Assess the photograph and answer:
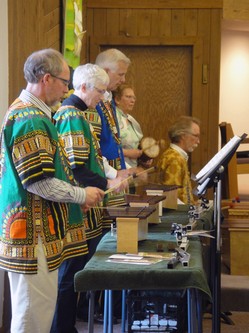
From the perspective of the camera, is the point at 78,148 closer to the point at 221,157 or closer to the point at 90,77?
the point at 90,77

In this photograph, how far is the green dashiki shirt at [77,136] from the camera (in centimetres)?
338

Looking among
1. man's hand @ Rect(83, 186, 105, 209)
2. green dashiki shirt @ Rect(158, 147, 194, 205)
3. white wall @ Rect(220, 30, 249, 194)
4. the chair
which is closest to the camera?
man's hand @ Rect(83, 186, 105, 209)

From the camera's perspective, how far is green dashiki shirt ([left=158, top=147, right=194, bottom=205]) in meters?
4.89

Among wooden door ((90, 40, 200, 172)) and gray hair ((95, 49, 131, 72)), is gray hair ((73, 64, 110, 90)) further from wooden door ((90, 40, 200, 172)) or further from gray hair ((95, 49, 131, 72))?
wooden door ((90, 40, 200, 172))

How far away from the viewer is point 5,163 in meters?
2.71

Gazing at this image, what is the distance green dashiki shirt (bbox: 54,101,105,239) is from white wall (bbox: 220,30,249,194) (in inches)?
201

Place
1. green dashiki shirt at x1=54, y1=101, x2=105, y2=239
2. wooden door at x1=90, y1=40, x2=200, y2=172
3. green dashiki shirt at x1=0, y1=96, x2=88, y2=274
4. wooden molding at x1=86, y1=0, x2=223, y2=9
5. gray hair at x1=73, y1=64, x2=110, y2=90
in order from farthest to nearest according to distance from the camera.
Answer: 1. wooden door at x1=90, y1=40, x2=200, y2=172
2. wooden molding at x1=86, y1=0, x2=223, y2=9
3. gray hair at x1=73, y1=64, x2=110, y2=90
4. green dashiki shirt at x1=54, y1=101, x2=105, y2=239
5. green dashiki shirt at x1=0, y1=96, x2=88, y2=274

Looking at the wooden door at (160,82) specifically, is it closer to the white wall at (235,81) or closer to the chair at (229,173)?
the chair at (229,173)

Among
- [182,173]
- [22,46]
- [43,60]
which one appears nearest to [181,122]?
[182,173]

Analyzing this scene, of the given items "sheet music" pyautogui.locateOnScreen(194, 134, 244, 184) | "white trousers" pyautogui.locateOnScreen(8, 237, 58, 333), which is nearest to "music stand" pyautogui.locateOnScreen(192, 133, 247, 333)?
"sheet music" pyautogui.locateOnScreen(194, 134, 244, 184)

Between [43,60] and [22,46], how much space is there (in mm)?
1208

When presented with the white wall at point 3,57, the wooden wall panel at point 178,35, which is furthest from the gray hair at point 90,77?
the wooden wall panel at point 178,35

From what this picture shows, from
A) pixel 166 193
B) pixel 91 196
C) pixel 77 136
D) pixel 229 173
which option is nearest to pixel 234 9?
pixel 229 173

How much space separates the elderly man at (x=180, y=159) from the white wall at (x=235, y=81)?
11.1ft
